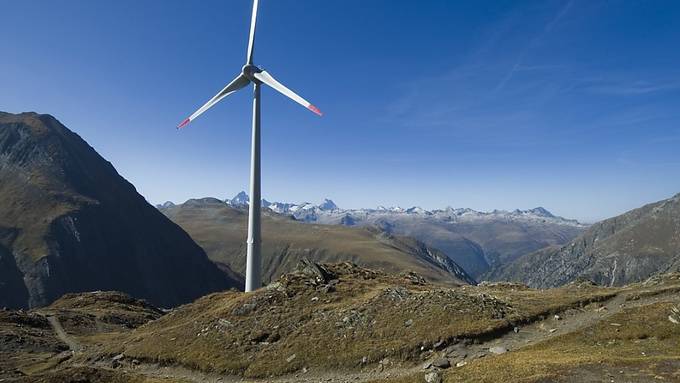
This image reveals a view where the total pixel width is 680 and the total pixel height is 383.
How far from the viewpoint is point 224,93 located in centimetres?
8156

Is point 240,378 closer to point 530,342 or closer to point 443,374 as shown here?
point 443,374

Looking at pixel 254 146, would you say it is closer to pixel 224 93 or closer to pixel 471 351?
pixel 224 93

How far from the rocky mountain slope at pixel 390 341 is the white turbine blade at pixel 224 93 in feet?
119

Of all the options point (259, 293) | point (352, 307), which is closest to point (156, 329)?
point (259, 293)

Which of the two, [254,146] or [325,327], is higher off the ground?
[254,146]

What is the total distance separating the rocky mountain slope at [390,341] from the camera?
119 feet

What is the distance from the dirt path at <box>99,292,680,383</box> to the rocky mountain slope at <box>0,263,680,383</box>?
0.11m

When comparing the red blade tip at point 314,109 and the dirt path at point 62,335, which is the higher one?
the red blade tip at point 314,109

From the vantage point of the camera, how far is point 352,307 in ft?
182

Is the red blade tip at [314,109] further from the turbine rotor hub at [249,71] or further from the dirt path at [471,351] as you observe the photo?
the dirt path at [471,351]

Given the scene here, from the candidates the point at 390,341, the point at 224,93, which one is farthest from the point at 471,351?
the point at 224,93

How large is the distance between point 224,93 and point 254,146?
702 inches

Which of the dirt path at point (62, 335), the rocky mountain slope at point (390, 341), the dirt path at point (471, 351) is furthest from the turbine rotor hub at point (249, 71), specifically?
the dirt path at point (62, 335)

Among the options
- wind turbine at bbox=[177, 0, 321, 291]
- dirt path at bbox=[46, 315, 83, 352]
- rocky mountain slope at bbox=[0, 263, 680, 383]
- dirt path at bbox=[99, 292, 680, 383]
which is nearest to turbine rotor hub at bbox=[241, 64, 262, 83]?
wind turbine at bbox=[177, 0, 321, 291]
